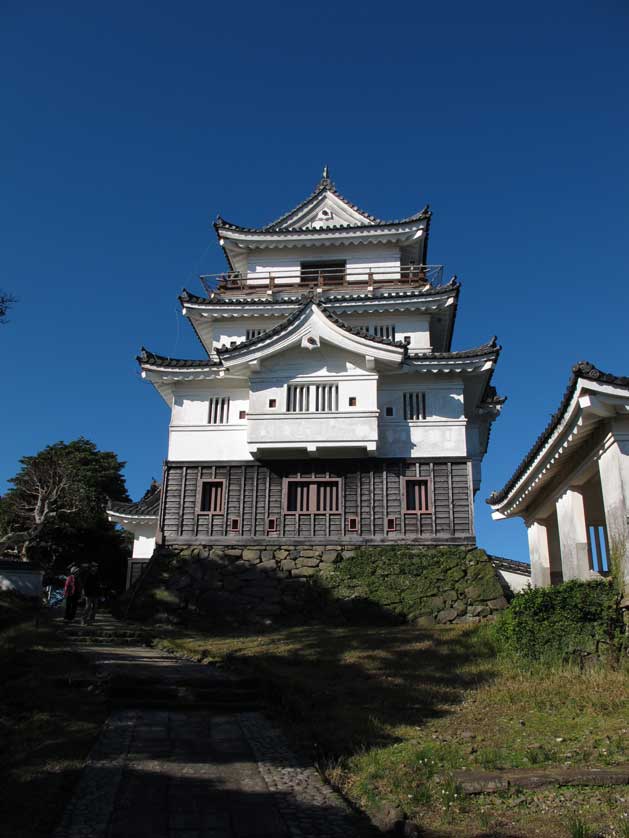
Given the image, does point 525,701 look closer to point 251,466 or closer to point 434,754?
point 434,754

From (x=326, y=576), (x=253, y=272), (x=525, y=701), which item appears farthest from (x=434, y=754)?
(x=253, y=272)

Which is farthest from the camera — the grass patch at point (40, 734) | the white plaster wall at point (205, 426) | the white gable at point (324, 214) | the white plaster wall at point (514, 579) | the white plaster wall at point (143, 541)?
the white gable at point (324, 214)

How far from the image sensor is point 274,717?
9805 millimetres

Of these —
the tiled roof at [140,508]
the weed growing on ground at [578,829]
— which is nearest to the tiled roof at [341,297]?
the tiled roof at [140,508]

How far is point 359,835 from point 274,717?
4.10m

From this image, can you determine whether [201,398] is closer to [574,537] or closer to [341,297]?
[341,297]

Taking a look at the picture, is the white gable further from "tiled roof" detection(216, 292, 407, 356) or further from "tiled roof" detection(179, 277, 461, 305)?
"tiled roof" detection(216, 292, 407, 356)

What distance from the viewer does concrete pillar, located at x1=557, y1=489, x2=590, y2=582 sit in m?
14.4

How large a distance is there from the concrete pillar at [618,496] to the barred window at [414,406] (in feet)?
41.2

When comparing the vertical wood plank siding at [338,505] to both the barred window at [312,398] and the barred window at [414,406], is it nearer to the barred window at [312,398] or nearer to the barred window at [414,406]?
the barred window at [414,406]

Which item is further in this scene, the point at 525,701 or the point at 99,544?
the point at 99,544

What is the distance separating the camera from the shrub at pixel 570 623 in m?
11.7

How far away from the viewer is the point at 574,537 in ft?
48.3

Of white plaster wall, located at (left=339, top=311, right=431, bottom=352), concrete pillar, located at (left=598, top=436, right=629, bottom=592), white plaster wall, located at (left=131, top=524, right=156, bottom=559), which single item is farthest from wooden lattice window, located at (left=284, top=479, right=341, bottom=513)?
concrete pillar, located at (left=598, top=436, right=629, bottom=592)
